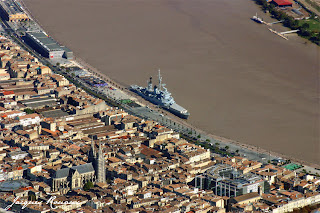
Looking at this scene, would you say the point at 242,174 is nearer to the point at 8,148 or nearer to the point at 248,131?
the point at 248,131

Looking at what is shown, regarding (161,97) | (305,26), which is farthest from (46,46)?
(305,26)

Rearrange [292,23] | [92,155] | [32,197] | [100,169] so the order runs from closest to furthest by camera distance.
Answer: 1. [32,197]
2. [100,169]
3. [92,155]
4. [292,23]

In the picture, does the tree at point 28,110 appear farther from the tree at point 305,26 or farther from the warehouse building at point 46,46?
the tree at point 305,26

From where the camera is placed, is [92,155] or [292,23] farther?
[292,23]

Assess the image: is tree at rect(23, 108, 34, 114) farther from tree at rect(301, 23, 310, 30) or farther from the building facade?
tree at rect(301, 23, 310, 30)

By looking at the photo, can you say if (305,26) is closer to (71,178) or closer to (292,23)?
(292,23)

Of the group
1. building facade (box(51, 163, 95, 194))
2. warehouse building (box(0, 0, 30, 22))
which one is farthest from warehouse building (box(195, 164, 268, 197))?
warehouse building (box(0, 0, 30, 22))

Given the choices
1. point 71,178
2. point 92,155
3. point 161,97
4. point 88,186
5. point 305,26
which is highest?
point 305,26

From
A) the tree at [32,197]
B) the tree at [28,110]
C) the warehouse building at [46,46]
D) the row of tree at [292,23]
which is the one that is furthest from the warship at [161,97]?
the row of tree at [292,23]
